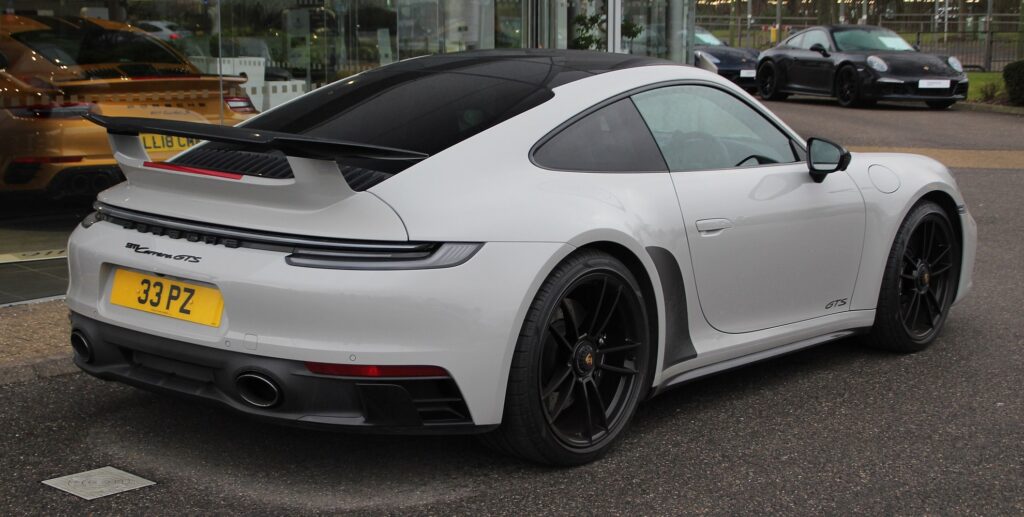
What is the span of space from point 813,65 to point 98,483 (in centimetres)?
1938

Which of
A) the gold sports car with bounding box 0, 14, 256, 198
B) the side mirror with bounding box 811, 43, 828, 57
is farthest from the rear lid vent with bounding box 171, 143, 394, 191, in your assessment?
the side mirror with bounding box 811, 43, 828, 57

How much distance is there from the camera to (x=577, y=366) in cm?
398

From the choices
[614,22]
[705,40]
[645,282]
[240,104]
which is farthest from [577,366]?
[705,40]

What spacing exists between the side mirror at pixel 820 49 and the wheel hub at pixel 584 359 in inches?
727

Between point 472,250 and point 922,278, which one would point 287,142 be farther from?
point 922,278

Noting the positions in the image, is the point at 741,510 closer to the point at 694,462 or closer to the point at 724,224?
→ the point at 694,462

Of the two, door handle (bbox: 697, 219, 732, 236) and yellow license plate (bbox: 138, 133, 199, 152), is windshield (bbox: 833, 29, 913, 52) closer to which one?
yellow license plate (bbox: 138, 133, 199, 152)

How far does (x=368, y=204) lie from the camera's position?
3557 millimetres

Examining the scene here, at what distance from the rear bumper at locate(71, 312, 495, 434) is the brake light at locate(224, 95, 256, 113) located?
525 centimetres

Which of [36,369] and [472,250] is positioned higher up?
[472,250]

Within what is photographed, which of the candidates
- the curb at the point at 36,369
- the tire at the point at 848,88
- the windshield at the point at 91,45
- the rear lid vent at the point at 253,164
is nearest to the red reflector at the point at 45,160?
the windshield at the point at 91,45

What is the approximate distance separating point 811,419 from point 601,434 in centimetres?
98

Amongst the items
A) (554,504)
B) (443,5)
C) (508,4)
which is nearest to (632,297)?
(554,504)

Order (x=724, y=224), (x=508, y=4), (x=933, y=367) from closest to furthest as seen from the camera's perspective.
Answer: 1. (x=724, y=224)
2. (x=933, y=367)
3. (x=508, y=4)
